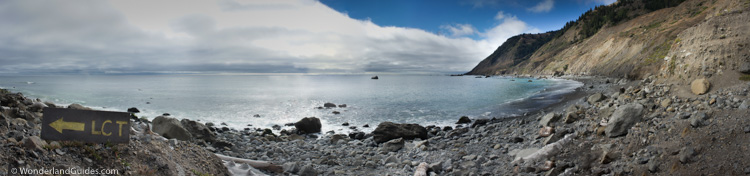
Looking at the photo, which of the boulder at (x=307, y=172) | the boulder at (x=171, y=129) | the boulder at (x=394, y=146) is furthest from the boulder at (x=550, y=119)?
the boulder at (x=171, y=129)

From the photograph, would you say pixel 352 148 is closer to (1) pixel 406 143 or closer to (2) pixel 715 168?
(1) pixel 406 143

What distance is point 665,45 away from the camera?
5416 centimetres

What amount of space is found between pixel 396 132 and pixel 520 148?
23.1ft

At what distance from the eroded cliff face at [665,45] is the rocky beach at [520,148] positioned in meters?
1.21

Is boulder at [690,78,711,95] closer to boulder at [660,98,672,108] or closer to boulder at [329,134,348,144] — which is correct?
boulder at [660,98,672,108]

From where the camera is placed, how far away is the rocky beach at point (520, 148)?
19.7 ft

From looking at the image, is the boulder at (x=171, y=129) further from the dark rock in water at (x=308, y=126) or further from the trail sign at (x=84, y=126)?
the trail sign at (x=84, y=126)

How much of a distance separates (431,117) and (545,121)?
46.6 feet

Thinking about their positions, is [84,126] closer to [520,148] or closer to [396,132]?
[520,148]

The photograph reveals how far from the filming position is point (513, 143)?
12383mm

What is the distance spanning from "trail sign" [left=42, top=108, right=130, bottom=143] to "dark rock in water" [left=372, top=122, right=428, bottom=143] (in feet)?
39.2

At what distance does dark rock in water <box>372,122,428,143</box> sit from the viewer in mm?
16891

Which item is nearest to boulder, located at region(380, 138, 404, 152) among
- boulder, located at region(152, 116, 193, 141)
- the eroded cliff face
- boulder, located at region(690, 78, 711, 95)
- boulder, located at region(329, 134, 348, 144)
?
boulder, located at region(329, 134, 348, 144)

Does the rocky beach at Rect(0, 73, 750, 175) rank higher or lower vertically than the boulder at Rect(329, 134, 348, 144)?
higher
